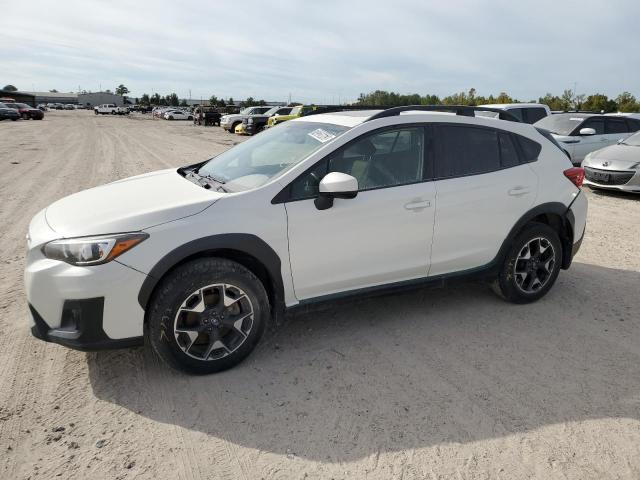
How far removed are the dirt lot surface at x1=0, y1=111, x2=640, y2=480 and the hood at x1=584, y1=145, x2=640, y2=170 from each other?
6.04 metres

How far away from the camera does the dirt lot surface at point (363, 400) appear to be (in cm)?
243

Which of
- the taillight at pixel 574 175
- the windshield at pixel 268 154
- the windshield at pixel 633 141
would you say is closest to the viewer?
the windshield at pixel 268 154

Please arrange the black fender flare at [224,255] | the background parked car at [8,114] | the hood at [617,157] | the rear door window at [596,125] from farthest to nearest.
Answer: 1. the background parked car at [8,114]
2. the rear door window at [596,125]
3. the hood at [617,157]
4. the black fender flare at [224,255]

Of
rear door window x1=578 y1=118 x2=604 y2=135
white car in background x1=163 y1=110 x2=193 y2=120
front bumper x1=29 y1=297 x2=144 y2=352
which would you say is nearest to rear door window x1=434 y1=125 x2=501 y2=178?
front bumper x1=29 y1=297 x2=144 y2=352

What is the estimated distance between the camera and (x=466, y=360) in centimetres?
337

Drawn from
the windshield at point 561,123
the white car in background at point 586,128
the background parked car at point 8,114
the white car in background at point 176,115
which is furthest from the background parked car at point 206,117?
the white car in background at point 586,128

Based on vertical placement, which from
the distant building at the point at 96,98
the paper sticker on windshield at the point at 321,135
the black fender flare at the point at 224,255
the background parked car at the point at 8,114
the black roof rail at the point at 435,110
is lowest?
the distant building at the point at 96,98

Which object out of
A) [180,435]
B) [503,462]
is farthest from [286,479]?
[503,462]

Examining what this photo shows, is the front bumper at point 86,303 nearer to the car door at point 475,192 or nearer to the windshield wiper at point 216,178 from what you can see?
the windshield wiper at point 216,178

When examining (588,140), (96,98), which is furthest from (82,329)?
(96,98)

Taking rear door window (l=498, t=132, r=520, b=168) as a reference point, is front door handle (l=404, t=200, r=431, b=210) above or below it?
below

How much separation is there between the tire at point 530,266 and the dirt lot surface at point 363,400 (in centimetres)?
15

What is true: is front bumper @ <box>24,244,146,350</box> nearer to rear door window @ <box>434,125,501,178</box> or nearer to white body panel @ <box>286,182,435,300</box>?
white body panel @ <box>286,182,435,300</box>

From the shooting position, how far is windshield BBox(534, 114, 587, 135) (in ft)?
39.1
